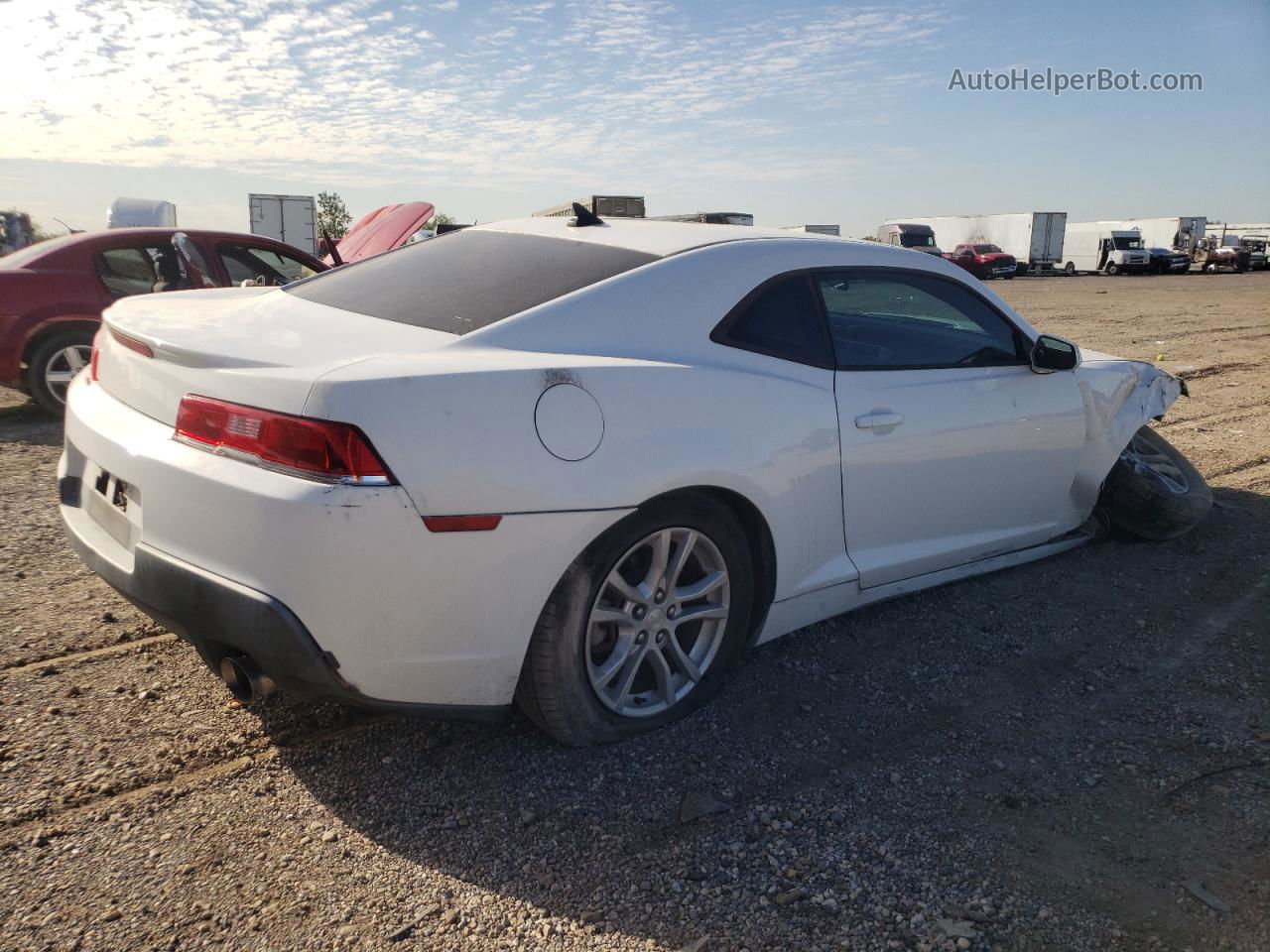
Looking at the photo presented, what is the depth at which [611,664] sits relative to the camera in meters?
2.94

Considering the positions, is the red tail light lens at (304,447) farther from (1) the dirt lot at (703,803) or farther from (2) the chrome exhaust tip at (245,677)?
(1) the dirt lot at (703,803)

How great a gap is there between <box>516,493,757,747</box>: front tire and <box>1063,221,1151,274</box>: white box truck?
51.9 m

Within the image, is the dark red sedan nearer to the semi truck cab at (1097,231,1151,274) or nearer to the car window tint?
the car window tint

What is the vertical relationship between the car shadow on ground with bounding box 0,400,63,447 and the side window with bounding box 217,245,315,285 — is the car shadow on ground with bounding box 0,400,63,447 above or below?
below

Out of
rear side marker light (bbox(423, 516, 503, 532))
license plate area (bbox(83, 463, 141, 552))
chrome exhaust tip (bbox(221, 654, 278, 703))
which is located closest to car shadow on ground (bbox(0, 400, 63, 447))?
license plate area (bbox(83, 463, 141, 552))

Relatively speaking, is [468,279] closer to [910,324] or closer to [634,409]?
[634,409]

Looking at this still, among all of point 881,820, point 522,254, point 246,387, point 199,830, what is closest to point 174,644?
point 199,830

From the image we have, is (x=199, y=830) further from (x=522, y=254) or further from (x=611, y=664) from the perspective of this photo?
(x=522, y=254)

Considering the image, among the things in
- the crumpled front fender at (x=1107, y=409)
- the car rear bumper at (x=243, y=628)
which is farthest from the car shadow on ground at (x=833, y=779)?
the crumpled front fender at (x=1107, y=409)

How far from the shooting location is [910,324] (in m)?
4.09

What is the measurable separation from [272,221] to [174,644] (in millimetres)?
29105

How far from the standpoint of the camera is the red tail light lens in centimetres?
238

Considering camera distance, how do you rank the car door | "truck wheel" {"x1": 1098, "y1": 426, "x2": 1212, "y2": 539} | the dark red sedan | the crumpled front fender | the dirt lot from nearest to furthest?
1. the dirt lot
2. the car door
3. the crumpled front fender
4. "truck wheel" {"x1": 1098, "y1": 426, "x2": 1212, "y2": 539}
5. the dark red sedan

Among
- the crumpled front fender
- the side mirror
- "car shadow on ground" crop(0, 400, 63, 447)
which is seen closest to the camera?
the side mirror
